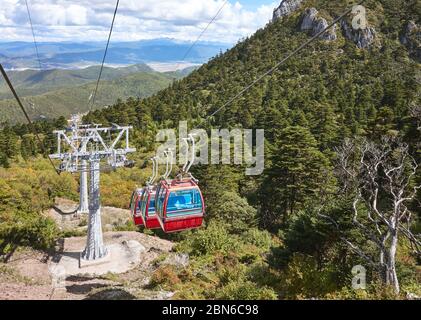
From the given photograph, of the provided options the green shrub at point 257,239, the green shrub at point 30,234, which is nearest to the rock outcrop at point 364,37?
the green shrub at point 257,239

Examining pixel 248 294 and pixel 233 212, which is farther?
pixel 233 212

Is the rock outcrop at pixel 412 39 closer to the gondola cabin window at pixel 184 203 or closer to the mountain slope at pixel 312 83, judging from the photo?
the mountain slope at pixel 312 83

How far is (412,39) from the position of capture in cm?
7450

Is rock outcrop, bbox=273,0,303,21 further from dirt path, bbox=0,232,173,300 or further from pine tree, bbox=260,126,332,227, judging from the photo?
dirt path, bbox=0,232,173,300

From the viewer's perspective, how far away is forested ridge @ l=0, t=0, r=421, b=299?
13.9 metres

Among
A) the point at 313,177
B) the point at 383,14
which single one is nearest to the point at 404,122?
the point at 313,177

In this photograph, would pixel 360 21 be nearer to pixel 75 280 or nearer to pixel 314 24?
pixel 314 24

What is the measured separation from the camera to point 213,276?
52.4 ft

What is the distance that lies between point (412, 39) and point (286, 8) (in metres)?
52.4

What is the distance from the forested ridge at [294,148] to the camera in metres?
13.9

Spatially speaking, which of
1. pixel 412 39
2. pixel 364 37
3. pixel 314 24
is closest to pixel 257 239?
pixel 364 37

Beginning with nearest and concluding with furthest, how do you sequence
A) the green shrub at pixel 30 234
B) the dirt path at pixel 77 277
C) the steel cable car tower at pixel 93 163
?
1. the dirt path at pixel 77 277
2. the steel cable car tower at pixel 93 163
3. the green shrub at pixel 30 234

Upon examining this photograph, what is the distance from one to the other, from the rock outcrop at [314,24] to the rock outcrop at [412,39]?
13824mm

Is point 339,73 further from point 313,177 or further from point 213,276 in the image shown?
point 213,276
